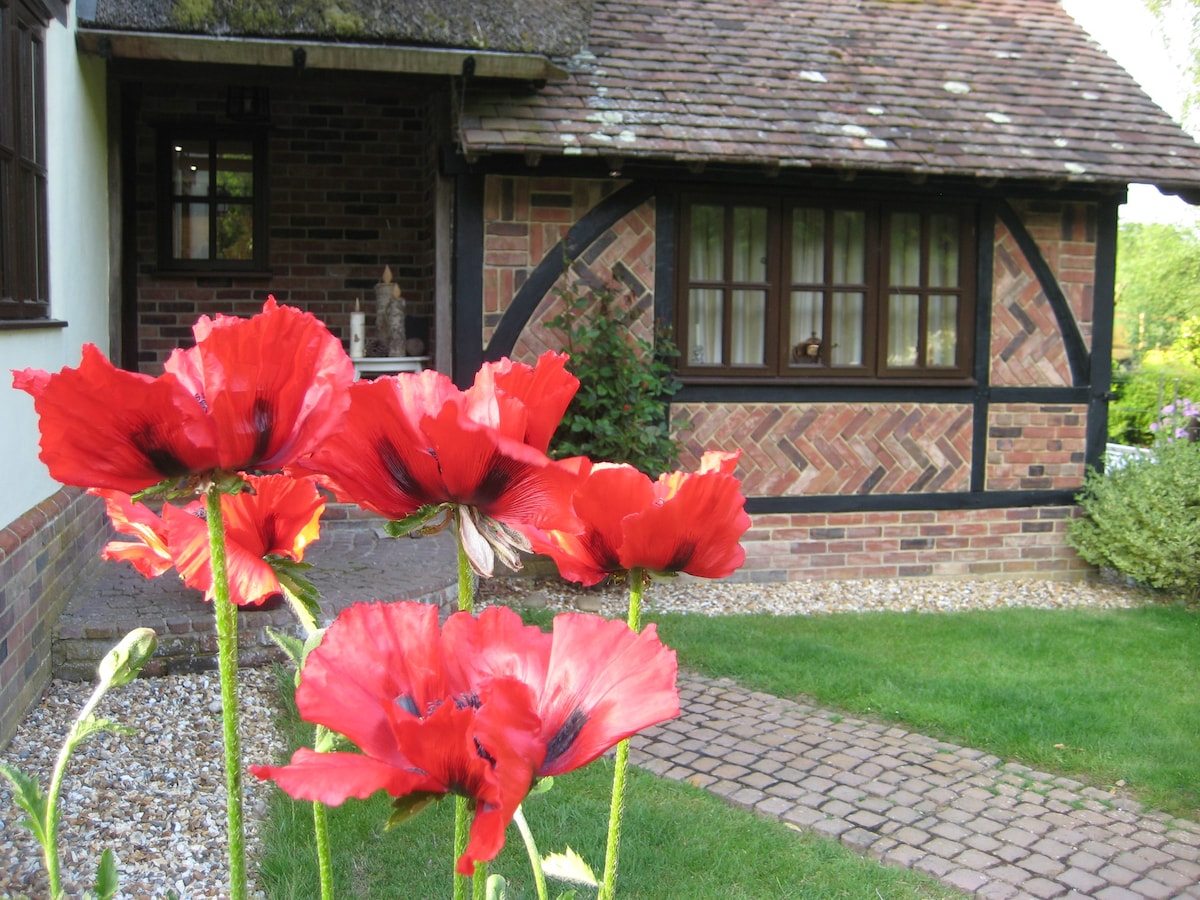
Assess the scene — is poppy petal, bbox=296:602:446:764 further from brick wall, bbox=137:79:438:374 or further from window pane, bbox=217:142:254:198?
window pane, bbox=217:142:254:198

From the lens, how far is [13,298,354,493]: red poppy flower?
2.46 feet

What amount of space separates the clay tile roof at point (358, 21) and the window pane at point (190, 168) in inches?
101

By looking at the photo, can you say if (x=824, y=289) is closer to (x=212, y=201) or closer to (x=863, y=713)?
(x=863, y=713)

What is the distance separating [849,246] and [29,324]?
543 centimetres

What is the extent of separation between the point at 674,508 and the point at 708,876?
8.84 feet

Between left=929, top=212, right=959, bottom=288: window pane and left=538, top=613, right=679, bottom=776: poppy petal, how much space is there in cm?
786

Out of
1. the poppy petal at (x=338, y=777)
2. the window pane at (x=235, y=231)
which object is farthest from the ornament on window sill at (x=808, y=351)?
the poppy petal at (x=338, y=777)

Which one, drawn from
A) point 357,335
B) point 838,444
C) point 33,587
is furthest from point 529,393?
point 838,444

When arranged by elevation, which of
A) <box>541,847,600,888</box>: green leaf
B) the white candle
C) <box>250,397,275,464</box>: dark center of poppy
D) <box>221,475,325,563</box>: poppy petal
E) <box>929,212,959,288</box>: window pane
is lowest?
<box>541,847,600,888</box>: green leaf

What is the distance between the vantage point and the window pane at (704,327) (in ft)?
25.5

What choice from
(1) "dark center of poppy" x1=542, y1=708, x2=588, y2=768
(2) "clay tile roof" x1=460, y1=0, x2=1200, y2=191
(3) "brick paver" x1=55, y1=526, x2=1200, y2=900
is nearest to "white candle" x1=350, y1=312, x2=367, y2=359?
(2) "clay tile roof" x1=460, y1=0, x2=1200, y2=191

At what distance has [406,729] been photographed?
651mm

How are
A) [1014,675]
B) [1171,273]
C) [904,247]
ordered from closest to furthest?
[1014,675]
[904,247]
[1171,273]

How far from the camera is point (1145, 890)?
346 cm
